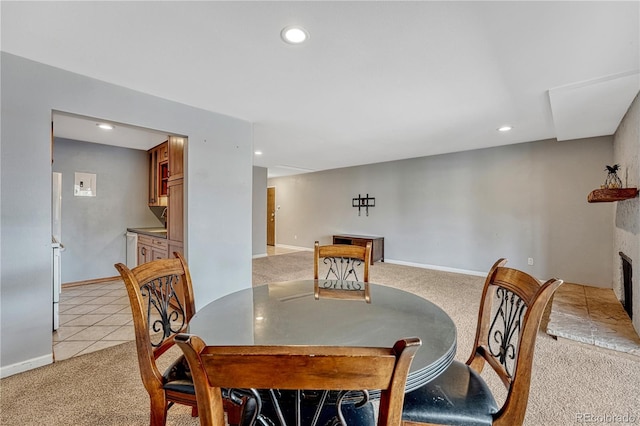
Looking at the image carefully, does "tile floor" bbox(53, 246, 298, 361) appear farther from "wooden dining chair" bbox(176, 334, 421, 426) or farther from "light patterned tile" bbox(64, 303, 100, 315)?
"wooden dining chair" bbox(176, 334, 421, 426)

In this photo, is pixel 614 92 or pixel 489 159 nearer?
pixel 614 92

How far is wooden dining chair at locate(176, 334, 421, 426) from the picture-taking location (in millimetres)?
552

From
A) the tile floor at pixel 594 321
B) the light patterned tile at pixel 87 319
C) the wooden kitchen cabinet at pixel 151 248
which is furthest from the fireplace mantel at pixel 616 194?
the light patterned tile at pixel 87 319

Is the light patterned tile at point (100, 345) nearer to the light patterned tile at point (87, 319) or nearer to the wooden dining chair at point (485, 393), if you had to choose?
the light patterned tile at point (87, 319)

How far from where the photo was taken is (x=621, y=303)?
10.9ft

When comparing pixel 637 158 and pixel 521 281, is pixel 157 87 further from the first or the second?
pixel 637 158

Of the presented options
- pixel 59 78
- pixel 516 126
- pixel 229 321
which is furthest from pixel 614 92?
pixel 59 78

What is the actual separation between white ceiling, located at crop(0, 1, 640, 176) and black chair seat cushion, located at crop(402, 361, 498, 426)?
1.82m

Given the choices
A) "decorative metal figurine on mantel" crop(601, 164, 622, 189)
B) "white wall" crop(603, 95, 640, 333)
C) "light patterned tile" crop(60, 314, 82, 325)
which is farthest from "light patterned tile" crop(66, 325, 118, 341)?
"decorative metal figurine on mantel" crop(601, 164, 622, 189)

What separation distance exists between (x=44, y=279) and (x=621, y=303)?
5.71 m

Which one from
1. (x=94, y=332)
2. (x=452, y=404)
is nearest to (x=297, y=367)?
(x=452, y=404)

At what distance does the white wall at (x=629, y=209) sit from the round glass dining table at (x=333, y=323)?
2.57m

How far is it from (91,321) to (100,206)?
7.60ft

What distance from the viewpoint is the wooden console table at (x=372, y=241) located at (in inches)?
244
